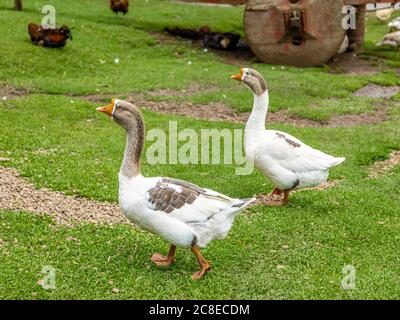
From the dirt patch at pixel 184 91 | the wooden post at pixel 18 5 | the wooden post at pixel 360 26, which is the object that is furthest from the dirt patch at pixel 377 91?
the wooden post at pixel 18 5

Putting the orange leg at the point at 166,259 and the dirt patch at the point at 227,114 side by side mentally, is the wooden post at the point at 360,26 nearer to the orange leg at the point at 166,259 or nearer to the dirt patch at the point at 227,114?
the dirt patch at the point at 227,114

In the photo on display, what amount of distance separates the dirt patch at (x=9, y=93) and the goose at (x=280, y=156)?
6.47 metres

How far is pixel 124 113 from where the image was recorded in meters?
6.36

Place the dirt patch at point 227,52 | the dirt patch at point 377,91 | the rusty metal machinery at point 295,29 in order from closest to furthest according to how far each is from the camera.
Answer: the dirt patch at point 377,91
the rusty metal machinery at point 295,29
the dirt patch at point 227,52

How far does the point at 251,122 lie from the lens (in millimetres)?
8500

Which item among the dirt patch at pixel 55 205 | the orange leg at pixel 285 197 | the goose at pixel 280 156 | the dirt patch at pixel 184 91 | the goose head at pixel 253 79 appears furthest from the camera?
the dirt patch at pixel 184 91

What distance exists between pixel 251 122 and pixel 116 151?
2.87 meters

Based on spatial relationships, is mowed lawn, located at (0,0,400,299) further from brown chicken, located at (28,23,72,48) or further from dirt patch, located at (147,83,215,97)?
brown chicken, located at (28,23,72,48)

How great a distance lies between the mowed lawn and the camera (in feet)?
20.7

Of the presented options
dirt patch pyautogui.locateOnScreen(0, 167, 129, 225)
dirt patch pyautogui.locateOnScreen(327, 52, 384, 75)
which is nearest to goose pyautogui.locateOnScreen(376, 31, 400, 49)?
dirt patch pyautogui.locateOnScreen(327, 52, 384, 75)

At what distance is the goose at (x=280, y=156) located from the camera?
27.1 feet

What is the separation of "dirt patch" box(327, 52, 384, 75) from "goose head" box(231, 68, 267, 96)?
9.85m

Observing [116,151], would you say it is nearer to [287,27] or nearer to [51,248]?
[51,248]
